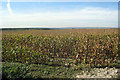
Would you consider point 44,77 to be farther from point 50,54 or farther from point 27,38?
point 27,38

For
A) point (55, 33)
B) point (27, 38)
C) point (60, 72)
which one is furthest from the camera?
point (27, 38)

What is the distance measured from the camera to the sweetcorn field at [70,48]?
524cm

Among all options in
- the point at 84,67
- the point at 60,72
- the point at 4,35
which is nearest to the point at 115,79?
the point at 84,67

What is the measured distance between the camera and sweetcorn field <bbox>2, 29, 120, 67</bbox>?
A: 206 inches

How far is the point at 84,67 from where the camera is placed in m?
4.77

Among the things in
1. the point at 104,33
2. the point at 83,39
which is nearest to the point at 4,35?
the point at 83,39

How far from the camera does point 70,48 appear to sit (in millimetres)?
5457

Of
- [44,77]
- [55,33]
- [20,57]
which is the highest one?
[55,33]

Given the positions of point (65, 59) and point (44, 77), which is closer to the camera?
point (44, 77)

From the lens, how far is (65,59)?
5.35 metres

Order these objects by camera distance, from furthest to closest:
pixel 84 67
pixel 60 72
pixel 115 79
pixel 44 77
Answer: pixel 84 67 → pixel 60 72 → pixel 44 77 → pixel 115 79

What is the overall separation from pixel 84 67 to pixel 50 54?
152 cm

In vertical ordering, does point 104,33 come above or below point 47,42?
above

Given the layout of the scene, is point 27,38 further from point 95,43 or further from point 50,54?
point 95,43
